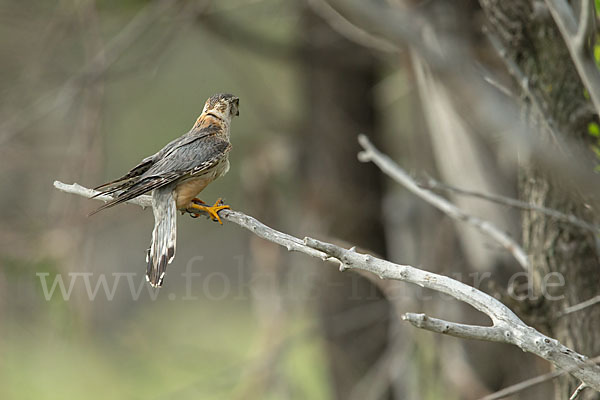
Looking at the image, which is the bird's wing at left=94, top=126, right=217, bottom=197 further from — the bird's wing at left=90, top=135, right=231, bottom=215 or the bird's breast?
the bird's breast

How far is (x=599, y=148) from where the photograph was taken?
9.52 feet

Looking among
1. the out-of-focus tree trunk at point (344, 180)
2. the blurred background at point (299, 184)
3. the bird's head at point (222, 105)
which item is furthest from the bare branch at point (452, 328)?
the out-of-focus tree trunk at point (344, 180)

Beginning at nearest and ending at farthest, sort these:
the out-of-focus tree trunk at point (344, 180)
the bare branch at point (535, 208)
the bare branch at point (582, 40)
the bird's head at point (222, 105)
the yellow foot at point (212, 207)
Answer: the bare branch at point (582, 40) → the bare branch at point (535, 208) → the yellow foot at point (212, 207) → the bird's head at point (222, 105) → the out-of-focus tree trunk at point (344, 180)

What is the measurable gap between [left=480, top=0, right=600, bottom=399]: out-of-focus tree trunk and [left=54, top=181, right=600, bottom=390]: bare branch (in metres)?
1.06

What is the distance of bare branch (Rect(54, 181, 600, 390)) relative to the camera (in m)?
1.72

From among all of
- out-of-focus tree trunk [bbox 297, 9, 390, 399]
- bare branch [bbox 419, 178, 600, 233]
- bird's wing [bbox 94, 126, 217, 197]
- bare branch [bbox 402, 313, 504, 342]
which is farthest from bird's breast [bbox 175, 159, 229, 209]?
out-of-focus tree trunk [bbox 297, 9, 390, 399]

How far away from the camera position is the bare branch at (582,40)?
2087 millimetres

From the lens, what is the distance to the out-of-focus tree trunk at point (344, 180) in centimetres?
617

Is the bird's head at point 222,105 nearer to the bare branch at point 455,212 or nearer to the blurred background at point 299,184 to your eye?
the bare branch at point 455,212

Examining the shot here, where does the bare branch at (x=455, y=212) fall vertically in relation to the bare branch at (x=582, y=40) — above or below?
below

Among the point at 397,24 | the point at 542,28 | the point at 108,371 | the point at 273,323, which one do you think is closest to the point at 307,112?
the point at 273,323

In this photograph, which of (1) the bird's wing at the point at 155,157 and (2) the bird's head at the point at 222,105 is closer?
(1) the bird's wing at the point at 155,157

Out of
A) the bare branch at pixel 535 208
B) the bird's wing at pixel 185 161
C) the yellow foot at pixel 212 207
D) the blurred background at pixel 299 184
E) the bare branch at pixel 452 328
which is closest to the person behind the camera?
the bare branch at pixel 452 328

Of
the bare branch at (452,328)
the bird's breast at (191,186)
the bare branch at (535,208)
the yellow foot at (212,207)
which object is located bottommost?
the bare branch at (452,328)
